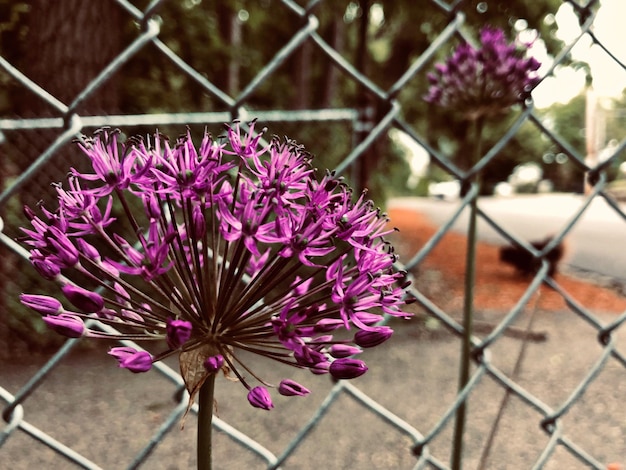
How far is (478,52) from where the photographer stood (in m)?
1.28

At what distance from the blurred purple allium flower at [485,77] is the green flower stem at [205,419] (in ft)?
2.79

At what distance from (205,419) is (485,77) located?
1.05 m

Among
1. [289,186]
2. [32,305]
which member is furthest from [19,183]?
[289,186]

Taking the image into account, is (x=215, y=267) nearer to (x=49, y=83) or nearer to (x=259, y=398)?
(x=259, y=398)

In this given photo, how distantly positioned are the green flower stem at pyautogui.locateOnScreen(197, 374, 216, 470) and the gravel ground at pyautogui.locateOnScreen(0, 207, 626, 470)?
1.69m

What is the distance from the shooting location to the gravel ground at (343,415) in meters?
2.71

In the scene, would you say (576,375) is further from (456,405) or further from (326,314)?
(326,314)

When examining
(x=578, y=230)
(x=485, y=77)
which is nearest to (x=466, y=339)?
(x=485, y=77)

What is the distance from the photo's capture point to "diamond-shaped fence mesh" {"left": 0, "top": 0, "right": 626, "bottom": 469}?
888 mm

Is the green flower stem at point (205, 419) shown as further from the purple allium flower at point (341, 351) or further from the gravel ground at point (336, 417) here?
the gravel ground at point (336, 417)

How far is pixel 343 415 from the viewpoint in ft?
11.8

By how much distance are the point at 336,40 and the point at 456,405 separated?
7.49m

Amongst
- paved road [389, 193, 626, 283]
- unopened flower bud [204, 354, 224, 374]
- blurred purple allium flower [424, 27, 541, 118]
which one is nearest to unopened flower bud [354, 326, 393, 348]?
unopened flower bud [204, 354, 224, 374]

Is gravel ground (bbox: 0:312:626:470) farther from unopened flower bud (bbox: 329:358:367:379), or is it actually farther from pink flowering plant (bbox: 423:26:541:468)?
unopened flower bud (bbox: 329:358:367:379)
